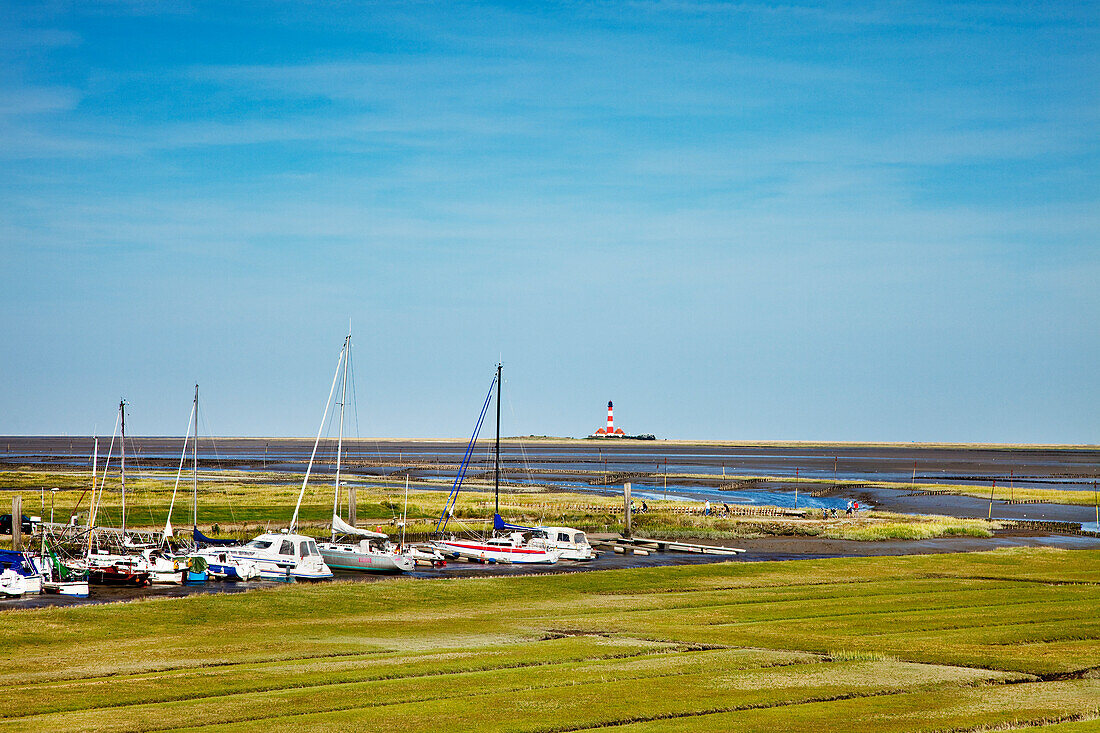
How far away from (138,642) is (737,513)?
206ft

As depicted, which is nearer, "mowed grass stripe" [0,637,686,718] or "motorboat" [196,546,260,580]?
"mowed grass stripe" [0,637,686,718]

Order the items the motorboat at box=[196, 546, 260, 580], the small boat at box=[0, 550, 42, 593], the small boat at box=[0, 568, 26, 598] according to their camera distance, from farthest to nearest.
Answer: the motorboat at box=[196, 546, 260, 580] → the small boat at box=[0, 550, 42, 593] → the small boat at box=[0, 568, 26, 598]

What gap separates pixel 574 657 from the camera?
1193 inches

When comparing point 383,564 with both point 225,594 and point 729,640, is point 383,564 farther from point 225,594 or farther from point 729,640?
point 729,640

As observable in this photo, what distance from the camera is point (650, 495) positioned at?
11456 cm

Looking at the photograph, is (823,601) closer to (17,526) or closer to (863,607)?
(863,607)

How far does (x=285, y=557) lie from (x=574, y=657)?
87.7 feet

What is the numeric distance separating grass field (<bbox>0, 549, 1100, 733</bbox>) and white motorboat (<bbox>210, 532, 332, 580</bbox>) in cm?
569

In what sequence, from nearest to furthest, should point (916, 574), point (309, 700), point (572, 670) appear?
point (309, 700), point (572, 670), point (916, 574)

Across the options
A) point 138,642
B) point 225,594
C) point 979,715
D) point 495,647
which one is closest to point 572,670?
point 495,647

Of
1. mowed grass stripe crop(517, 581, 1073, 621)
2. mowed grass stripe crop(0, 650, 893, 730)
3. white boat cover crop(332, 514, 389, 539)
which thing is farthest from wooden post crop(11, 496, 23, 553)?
mowed grass stripe crop(0, 650, 893, 730)

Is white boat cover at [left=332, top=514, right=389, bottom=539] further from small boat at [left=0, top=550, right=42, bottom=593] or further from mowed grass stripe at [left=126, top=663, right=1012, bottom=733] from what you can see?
mowed grass stripe at [left=126, top=663, right=1012, bottom=733]

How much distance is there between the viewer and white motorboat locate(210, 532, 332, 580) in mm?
53000

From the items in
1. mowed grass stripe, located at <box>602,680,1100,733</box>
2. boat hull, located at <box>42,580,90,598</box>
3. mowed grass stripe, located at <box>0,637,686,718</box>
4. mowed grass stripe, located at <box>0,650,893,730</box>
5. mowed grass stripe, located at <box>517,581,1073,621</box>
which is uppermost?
mowed grass stripe, located at <box>602,680,1100,733</box>
